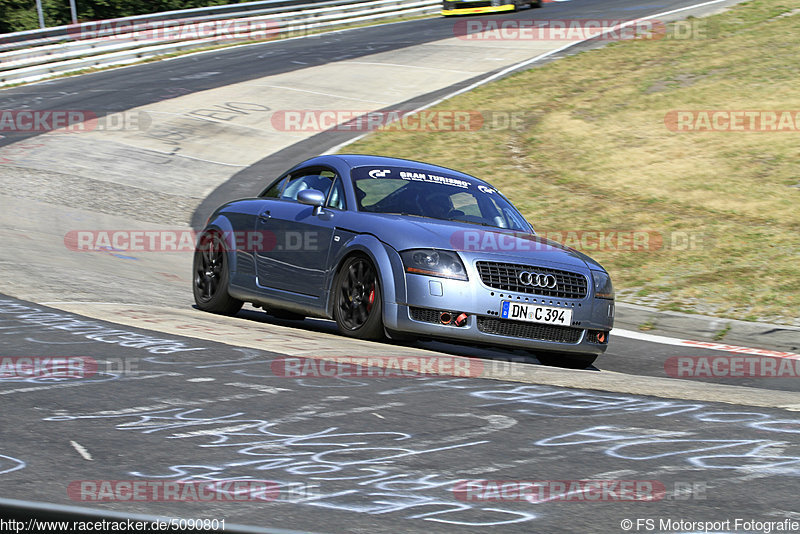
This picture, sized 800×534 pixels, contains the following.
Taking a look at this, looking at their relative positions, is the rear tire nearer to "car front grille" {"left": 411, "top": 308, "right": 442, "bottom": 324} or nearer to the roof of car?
"car front grille" {"left": 411, "top": 308, "right": 442, "bottom": 324}

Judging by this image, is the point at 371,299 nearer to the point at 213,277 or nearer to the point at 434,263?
the point at 434,263

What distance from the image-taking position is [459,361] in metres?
7.26

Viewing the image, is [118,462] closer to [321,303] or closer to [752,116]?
[321,303]

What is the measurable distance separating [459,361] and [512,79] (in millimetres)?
18023

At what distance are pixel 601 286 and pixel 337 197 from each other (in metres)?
2.27

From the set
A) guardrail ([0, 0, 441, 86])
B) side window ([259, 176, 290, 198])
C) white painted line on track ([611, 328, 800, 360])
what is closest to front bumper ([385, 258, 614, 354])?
white painted line on track ([611, 328, 800, 360])

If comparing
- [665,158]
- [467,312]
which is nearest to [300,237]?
[467,312]

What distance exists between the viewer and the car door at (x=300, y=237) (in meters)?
8.45

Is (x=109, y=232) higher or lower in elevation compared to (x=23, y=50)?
lower

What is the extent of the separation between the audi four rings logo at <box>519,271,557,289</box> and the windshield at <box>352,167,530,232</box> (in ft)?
3.38

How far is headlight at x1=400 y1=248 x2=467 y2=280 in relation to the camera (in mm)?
7500

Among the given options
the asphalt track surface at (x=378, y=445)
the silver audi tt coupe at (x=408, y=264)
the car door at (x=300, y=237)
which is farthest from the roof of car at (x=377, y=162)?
the asphalt track surface at (x=378, y=445)

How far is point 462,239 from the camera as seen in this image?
783 centimetres

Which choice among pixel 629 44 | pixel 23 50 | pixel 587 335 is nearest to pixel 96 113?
pixel 23 50
